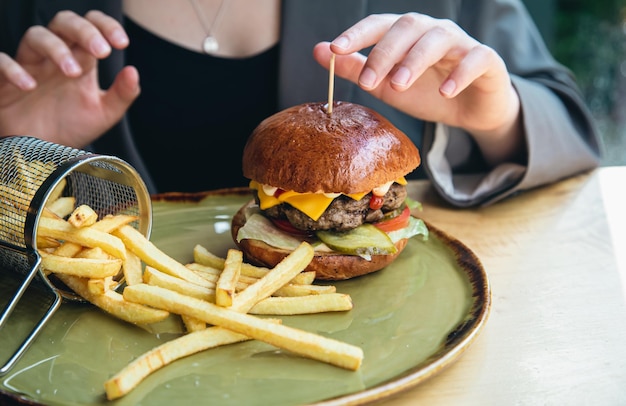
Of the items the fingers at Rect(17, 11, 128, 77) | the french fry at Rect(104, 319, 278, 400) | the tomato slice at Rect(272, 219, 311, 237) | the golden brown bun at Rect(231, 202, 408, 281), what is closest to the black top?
the fingers at Rect(17, 11, 128, 77)

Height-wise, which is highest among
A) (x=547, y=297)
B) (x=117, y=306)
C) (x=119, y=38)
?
(x=119, y=38)

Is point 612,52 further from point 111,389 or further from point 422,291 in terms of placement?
point 111,389

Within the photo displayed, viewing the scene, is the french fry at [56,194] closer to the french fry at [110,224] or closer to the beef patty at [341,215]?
the french fry at [110,224]

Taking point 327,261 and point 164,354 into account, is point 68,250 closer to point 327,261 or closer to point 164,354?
point 164,354

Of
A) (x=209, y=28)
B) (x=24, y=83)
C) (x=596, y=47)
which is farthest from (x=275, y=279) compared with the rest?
(x=596, y=47)

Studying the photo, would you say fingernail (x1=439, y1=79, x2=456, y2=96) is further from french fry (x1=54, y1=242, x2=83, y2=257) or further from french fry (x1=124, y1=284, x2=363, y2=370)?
french fry (x1=54, y1=242, x2=83, y2=257)

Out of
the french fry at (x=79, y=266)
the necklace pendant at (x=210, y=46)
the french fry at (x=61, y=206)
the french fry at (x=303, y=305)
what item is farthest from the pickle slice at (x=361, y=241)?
the necklace pendant at (x=210, y=46)
